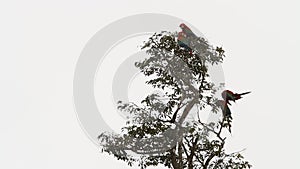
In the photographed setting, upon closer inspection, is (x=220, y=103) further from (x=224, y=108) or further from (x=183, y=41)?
(x=183, y=41)

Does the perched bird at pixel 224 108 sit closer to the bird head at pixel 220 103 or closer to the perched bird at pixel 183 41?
the bird head at pixel 220 103

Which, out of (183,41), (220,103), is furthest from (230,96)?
(183,41)

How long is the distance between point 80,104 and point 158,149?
1762 mm

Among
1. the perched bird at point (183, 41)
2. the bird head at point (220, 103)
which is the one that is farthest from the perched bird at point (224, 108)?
the perched bird at point (183, 41)

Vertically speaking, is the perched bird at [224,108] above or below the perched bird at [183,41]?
below

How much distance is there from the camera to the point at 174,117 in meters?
8.45

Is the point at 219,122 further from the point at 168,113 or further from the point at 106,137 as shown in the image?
the point at 106,137

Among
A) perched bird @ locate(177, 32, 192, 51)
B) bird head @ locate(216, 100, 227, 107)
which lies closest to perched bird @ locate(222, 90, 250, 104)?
bird head @ locate(216, 100, 227, 107)

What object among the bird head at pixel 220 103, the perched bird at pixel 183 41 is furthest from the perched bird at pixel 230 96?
the perched bird at pixel 183 41

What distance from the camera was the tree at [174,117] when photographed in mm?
8320

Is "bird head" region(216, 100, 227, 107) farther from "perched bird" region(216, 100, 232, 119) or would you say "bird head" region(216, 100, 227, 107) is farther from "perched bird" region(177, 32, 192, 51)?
"perched bird" region(177, 32, 192, 51)

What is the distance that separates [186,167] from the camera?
8.55 m

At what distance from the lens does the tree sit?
8320mm

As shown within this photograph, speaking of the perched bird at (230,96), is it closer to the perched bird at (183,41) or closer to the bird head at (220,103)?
the bird head at (220,103)
